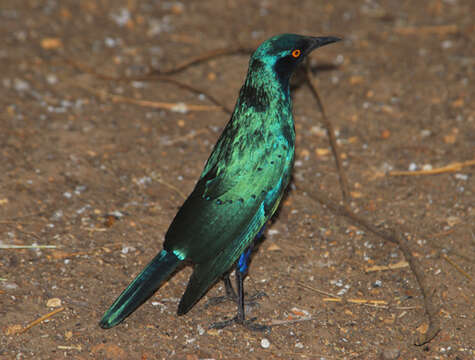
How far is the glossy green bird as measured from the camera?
3711 mm

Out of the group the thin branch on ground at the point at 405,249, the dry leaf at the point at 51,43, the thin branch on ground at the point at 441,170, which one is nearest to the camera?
the thin branch on ground at the point at 405,249

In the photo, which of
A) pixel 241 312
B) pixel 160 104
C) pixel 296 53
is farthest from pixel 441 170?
pixel 160 104

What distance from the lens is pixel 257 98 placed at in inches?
160

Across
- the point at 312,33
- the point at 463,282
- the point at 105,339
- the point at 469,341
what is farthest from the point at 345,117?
the point at 105,339

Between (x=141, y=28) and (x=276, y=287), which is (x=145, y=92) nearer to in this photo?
(x=141, y=28)

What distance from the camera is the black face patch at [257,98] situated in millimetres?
4043

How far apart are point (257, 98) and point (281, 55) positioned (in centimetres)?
31

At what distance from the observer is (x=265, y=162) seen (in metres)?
3.90

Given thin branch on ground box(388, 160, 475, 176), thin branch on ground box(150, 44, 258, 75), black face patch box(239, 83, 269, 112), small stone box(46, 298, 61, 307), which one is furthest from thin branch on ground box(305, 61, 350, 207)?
small stone box(46, 298, 61, 307)

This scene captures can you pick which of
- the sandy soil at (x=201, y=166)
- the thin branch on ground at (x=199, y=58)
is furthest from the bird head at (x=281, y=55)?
the thin branch on ground at (x=199, y=58)

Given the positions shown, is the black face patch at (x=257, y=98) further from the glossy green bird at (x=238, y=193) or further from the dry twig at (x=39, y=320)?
the dry twig at (x=39, y=320)

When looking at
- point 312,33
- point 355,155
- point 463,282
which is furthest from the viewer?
point 312,33

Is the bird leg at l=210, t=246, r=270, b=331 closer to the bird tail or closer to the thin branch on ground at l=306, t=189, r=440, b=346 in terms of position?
the bird tail

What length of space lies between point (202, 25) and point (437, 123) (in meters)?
2.96
